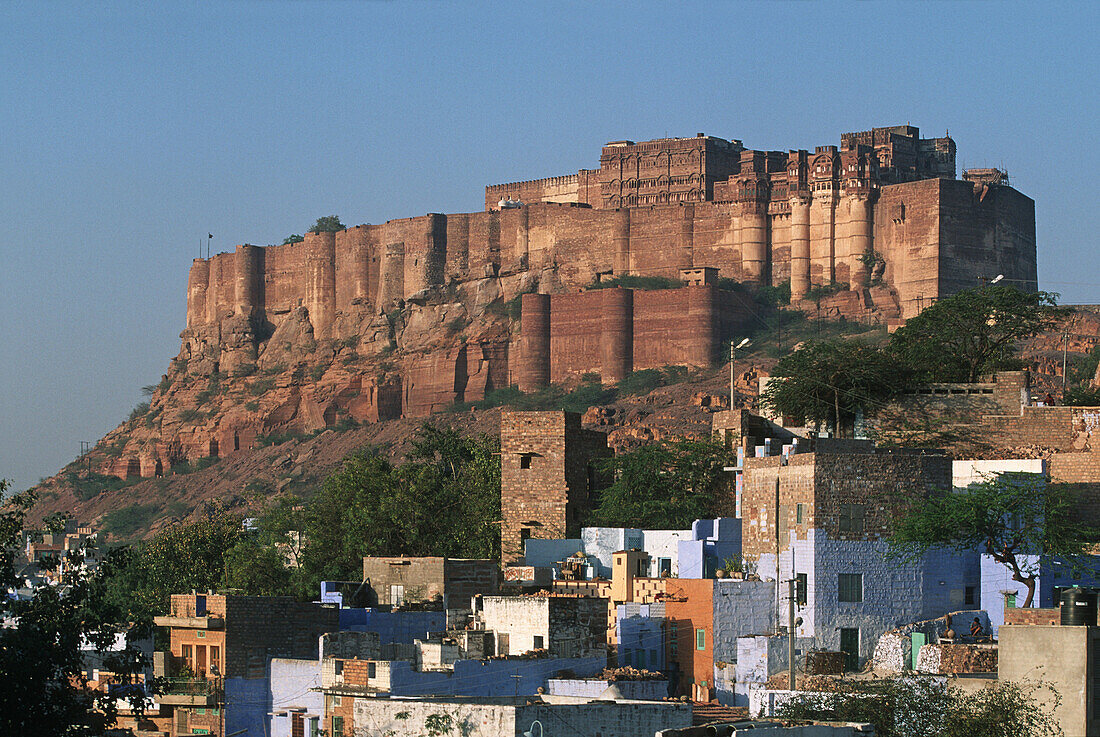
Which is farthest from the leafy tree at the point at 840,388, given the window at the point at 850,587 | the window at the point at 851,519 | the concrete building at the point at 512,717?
the concrete building at the point at 512,717

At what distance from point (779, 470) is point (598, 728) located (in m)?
9.57

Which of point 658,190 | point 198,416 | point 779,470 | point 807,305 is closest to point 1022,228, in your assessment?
point 807,305

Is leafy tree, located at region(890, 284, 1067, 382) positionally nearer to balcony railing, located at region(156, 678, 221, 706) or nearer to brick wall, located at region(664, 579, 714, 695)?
brick wall, located at region(664, 579, 714, 695)

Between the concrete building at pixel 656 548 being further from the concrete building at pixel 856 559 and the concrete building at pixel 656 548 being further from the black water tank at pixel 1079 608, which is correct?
the black water tank at pixel 1079 608

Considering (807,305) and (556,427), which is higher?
(807,305)

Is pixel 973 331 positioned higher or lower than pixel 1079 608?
higher

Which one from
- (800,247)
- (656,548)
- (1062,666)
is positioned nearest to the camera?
(1062,666)

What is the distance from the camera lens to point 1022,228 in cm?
7444

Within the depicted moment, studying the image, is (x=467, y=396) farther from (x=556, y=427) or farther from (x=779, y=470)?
(x=779, y=470)

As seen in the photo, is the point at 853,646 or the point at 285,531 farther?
the point at 285,531

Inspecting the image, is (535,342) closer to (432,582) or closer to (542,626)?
(432,582)

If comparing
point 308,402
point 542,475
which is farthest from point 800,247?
point 542,475

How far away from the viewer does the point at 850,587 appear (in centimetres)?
2367

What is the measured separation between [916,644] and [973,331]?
1526cm
